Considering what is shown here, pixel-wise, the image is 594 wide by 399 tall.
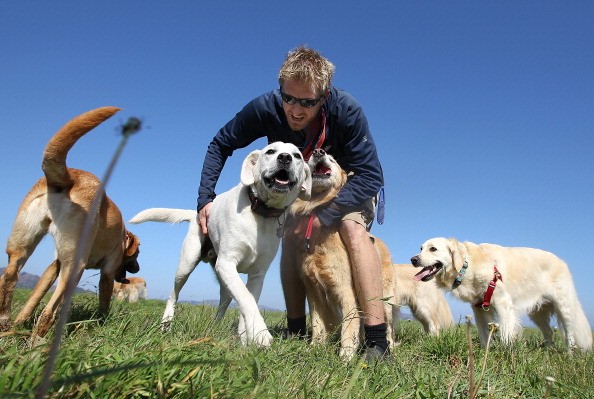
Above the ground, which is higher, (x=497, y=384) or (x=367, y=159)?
(x=367, y=159)

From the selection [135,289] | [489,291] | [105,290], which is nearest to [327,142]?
[105,290]

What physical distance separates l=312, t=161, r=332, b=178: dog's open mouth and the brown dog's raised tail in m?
2.12

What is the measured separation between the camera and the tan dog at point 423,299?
7.71 meters

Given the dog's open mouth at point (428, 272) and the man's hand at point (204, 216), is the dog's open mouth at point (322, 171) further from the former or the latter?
the dog's open mouth at point (428, 272)

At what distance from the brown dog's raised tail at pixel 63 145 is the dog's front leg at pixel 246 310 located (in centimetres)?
143

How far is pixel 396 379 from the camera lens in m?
2.87

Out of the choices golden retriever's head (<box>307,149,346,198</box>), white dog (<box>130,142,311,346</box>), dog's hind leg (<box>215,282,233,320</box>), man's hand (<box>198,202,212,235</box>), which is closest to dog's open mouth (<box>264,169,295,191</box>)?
white dog (<box>130,142,311,346</box>)

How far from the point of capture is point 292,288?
500 centimetres

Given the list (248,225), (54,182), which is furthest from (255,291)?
(54,182)

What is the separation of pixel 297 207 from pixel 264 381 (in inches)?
107

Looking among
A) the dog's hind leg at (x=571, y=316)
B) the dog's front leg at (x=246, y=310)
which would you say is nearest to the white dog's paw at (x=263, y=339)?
the dog's front leg at (x=246, y=310)

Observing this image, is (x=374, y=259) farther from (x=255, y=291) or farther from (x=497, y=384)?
(x=497, y=384)

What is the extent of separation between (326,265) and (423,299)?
12.9ft

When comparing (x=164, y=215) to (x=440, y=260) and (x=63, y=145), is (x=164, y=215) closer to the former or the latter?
(x=63, y=145)
